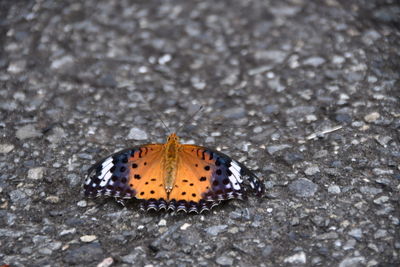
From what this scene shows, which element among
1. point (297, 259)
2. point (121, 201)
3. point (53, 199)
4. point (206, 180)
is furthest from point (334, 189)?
point (53, 199)

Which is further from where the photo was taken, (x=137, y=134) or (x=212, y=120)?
(x=212, y=120)

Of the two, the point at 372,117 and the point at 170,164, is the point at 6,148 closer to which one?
the point at 170,164

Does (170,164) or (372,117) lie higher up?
(170,164)

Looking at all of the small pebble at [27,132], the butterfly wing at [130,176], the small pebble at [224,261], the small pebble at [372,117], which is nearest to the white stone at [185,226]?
the butterfly wing at [130,176]

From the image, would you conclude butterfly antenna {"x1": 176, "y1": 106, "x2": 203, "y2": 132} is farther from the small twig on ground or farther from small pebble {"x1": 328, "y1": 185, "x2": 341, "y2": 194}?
small pebble {"x1": 328, "y1": 185, "x2": 341, "y2": 194}

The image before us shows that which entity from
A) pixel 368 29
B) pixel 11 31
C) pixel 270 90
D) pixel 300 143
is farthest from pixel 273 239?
pixel 11 31

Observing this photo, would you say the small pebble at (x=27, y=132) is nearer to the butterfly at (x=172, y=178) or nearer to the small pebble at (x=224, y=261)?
the butterfly at (x=172, y=178)

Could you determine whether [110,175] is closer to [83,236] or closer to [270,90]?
[83,236]
